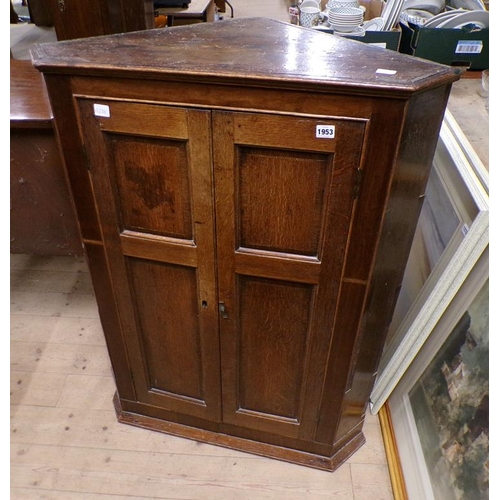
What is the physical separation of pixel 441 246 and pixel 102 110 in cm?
111

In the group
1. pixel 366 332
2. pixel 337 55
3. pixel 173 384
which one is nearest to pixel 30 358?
pixel 173 384

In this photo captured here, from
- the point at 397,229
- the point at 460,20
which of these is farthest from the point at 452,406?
the point at 460,20

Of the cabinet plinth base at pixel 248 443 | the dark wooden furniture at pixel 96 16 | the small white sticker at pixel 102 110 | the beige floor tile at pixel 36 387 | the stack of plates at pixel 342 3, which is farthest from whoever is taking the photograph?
the stack of plates at pixel 342 3

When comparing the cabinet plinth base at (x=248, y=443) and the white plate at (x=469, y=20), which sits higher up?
the white plate at (x=469, y=20)

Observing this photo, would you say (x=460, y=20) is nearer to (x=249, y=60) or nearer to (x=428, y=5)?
(x=428, y=5)

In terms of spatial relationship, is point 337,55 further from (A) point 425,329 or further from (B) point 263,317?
(A) point 425,329

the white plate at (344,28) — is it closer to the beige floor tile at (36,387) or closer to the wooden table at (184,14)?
the wooden table at (184,14)

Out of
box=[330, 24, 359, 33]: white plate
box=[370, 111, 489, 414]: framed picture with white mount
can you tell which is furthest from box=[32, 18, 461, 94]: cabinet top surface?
box=[330, 24, 359, 33]: white plate

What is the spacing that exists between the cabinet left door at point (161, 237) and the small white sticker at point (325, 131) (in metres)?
0.24

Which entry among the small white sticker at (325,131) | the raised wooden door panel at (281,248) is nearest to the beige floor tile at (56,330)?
the raised wooden door panel at (281,248)

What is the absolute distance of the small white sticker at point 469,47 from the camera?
5.25 ft

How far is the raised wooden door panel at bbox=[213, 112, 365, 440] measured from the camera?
952 millimetres

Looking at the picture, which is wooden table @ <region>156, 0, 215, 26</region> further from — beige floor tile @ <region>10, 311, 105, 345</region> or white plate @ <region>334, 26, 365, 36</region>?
beige floor tile @ <region>10, 311, 105, 345</region>

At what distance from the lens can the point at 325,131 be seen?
3.01ft
